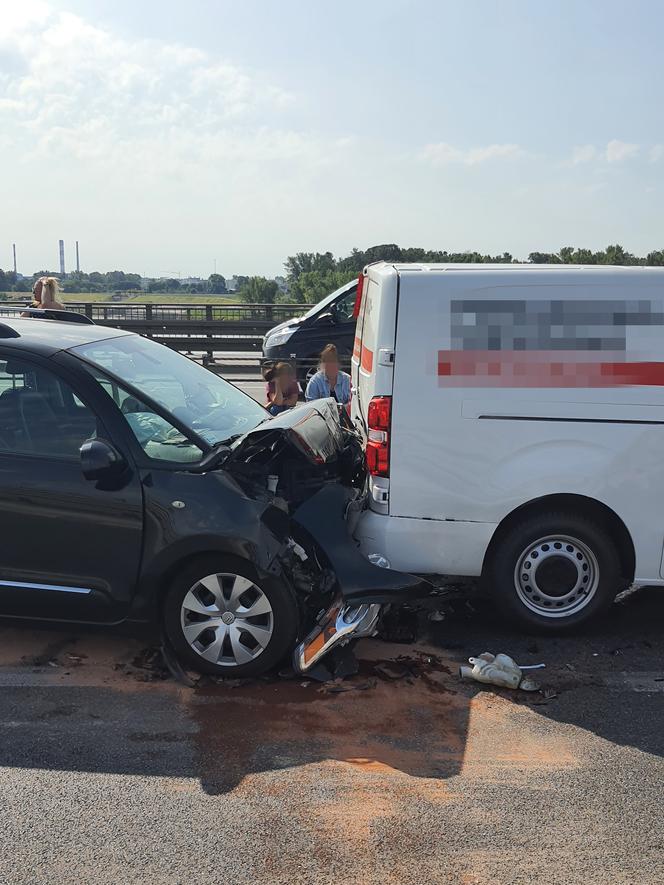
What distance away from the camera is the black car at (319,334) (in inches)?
575

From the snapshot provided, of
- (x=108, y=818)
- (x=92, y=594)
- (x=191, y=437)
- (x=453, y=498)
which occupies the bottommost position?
(x=108, y=818)

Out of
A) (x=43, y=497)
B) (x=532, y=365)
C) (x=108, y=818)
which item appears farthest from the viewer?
(x=532, y=365)

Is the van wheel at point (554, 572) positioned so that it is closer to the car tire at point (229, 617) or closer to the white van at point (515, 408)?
the white van at point (515, 408)

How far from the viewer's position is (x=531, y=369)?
4.80 m

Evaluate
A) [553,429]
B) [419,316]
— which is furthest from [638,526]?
[419,316]

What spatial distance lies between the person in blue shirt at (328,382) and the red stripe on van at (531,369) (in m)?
3.33

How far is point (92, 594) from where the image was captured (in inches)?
177

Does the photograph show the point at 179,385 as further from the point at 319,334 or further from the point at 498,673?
the point at 319,334

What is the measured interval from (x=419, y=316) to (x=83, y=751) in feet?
9.12

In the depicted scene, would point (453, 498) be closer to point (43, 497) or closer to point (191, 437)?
point (191, 437)

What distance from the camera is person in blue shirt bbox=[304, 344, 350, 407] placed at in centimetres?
806

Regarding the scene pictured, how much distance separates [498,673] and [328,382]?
164 inches

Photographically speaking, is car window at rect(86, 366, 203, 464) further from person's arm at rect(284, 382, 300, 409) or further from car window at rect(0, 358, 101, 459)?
person's arm at rect(284, 382, 300, 409)

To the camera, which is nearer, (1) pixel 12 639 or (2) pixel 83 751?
(2) pixel 83 751
